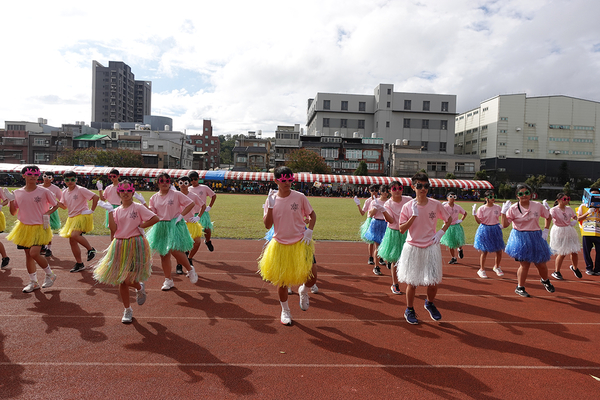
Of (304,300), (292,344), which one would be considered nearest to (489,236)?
(304,300)

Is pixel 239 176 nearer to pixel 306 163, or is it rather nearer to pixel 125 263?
pixel 306 163

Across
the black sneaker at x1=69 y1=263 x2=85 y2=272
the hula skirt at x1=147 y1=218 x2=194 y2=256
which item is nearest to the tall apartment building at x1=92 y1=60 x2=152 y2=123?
the black sneaker at x1=69 y1=263 x2=85 y2=272

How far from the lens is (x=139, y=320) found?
546 centimetres

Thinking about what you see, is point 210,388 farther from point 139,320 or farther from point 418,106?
point 418,106

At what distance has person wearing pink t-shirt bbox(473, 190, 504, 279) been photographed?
8.80 meters

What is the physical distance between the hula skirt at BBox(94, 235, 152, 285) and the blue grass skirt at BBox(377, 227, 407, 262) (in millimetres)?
4304

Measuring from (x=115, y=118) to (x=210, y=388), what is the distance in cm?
14999

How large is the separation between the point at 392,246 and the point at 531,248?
2.58 metres

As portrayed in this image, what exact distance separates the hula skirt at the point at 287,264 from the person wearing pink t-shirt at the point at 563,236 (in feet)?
22.6

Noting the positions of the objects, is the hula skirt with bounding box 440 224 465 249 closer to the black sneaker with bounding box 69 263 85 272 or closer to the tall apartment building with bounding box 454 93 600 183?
the black sneaker with bounding box 69 263 85 272

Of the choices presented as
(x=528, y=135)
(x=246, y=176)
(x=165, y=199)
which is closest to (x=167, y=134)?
(x=246, y=176)

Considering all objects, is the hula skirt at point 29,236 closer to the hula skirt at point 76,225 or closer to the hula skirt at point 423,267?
the hula skirt at point 76,225

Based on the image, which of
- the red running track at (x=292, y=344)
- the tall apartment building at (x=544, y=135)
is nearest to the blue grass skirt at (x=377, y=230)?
the red running track at (x=292, y=344)

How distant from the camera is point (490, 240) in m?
8.84
